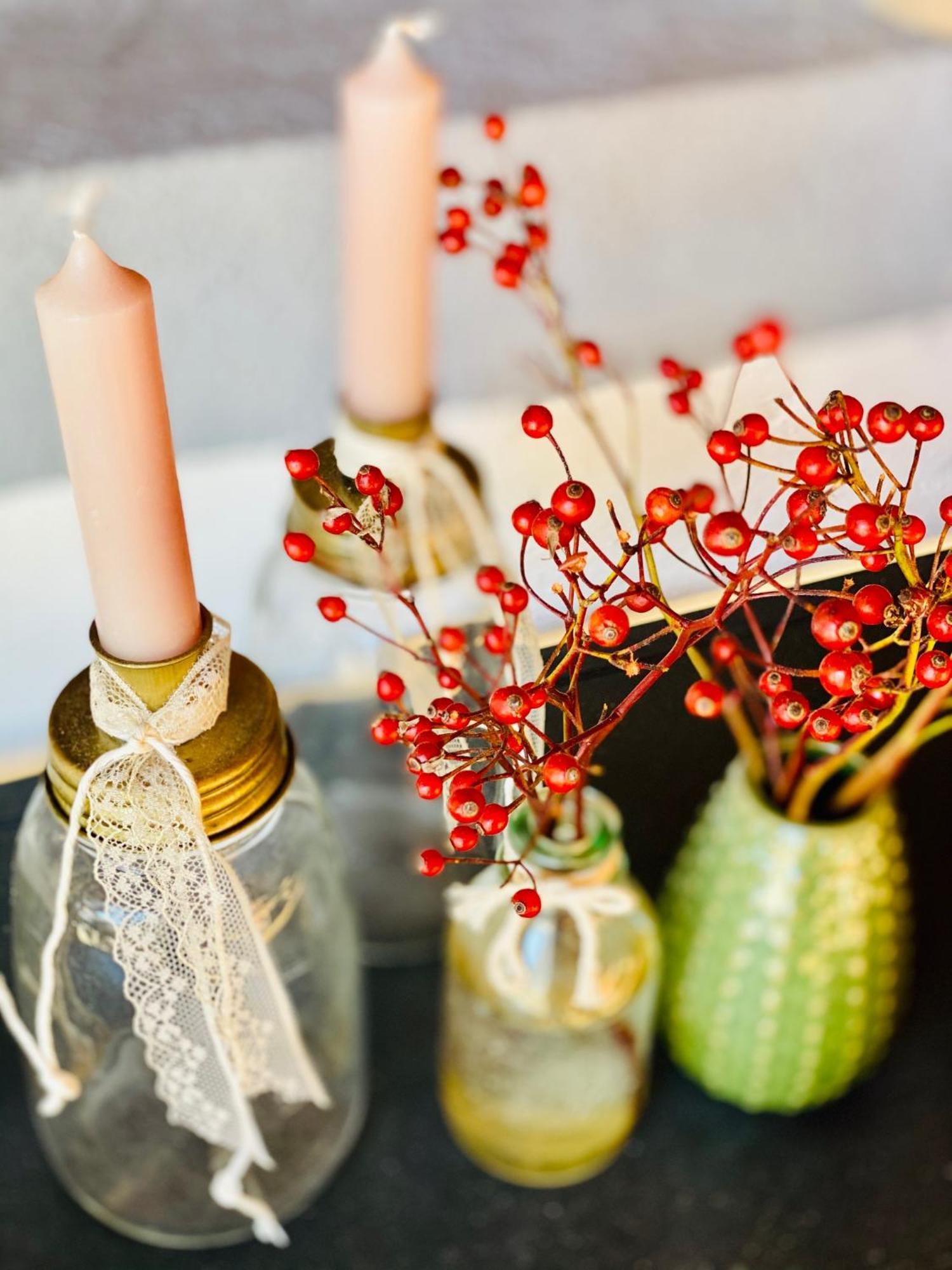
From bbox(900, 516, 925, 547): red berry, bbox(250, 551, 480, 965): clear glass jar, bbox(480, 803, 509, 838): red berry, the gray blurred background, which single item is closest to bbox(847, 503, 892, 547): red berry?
bbox(900, 516, 925, 547): red berry

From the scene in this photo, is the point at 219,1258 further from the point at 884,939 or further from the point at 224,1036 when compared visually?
the point at 884,939

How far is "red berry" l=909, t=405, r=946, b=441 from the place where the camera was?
283mm

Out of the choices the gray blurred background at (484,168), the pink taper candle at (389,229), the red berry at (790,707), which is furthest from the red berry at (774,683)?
the gray blurred background at (484,168)

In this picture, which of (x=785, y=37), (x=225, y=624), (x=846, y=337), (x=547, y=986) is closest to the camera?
(x=225, y=624)

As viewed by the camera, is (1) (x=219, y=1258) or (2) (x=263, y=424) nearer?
(1) (x=219, y=1258)

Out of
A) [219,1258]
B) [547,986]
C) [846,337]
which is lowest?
[219,1258]

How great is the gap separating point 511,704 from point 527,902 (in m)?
0.05

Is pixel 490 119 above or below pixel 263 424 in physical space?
above

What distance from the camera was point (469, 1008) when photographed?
0.47m

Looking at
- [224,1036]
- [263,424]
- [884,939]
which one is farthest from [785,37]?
[224,1036]

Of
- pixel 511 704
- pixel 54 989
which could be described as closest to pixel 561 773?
pixel 511 704

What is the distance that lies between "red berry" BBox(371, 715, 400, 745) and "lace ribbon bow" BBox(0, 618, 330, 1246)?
57mm

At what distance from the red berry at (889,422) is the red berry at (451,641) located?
0.13 metres

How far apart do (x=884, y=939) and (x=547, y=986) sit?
0.13 m
